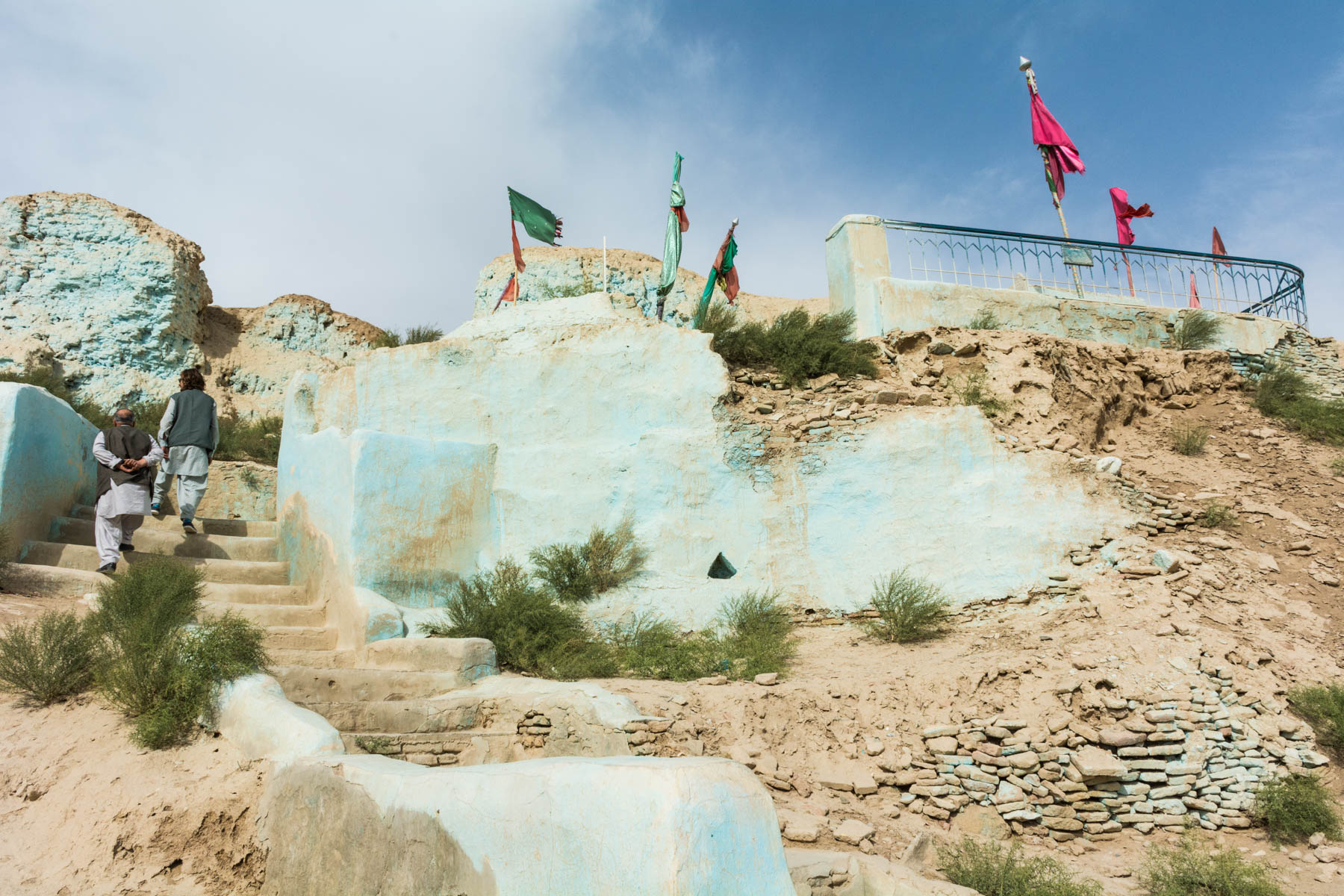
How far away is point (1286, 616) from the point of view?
746 centimetres

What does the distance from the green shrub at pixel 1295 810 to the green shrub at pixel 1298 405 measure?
613 centimetres

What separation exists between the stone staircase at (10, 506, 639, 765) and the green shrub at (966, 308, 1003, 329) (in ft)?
24.7

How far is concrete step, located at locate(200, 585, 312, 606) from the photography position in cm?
658

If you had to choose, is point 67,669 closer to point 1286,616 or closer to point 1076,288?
point 1286,616

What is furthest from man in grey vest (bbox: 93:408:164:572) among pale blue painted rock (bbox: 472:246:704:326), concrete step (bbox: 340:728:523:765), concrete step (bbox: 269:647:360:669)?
pale blue painted rock (bbox: 472:246:704:326)

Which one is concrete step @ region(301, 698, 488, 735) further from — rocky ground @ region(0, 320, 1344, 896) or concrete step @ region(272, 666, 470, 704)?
rocky ground @ region(0, 320, 1344, 896)

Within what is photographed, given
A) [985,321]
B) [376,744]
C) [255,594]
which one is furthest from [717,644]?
[985,321]

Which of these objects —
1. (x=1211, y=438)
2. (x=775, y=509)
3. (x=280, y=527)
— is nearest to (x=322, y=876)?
(x=280, y=527)

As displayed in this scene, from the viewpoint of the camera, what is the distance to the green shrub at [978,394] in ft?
31.4

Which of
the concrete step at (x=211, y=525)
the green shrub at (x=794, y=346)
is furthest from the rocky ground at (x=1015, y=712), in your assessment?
the concrete step at (x=211, y=525)

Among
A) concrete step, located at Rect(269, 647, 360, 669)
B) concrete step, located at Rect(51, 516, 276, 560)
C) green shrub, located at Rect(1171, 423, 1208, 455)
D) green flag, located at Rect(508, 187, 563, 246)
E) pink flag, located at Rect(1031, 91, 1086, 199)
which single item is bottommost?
concrete step, located at Rect(269, 647, 360, 669)

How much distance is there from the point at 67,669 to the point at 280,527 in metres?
3.80

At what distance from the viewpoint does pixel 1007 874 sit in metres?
4.64

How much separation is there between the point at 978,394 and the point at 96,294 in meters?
17.9
